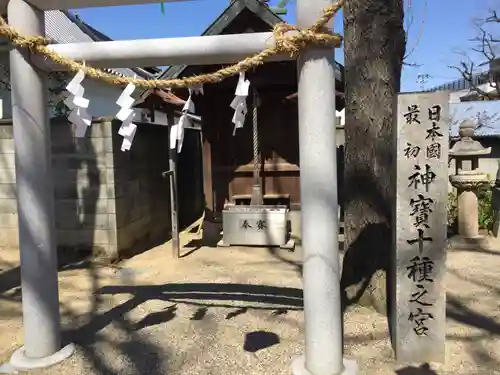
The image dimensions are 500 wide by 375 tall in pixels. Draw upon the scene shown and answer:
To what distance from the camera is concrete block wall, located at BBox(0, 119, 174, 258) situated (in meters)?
6.46

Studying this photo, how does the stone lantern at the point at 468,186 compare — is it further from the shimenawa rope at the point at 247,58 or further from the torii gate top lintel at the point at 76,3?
the torii gate top lintel at the point at 76,3

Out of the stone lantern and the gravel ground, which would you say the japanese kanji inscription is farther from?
the stone lantern

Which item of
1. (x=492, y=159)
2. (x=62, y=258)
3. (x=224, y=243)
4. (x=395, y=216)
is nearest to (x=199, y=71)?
(x=224, y=243)

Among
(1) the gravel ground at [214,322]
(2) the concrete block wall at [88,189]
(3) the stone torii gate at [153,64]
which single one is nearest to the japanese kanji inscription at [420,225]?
(1) the gravel ground at [214,322]

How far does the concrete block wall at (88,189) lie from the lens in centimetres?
646

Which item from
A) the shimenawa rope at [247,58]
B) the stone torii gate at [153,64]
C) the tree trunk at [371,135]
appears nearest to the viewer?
the shimenawa rope at [247,58]

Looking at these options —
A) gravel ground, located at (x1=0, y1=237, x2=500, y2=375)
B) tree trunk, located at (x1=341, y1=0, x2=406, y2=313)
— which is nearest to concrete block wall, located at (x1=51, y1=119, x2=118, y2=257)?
gravel ground, located at (x1=0, y1=237, x2=500, y2=375)

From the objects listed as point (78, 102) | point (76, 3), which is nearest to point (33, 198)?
point (78, 102)

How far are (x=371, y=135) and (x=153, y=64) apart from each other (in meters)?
2.00

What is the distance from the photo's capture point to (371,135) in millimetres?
3975

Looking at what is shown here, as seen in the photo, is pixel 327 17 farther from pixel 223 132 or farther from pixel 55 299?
pixel 223 132

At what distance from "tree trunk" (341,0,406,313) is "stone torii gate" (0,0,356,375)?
3.66ft

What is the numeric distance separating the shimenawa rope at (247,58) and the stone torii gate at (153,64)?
0.21ft

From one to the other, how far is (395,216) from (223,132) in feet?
18.1
